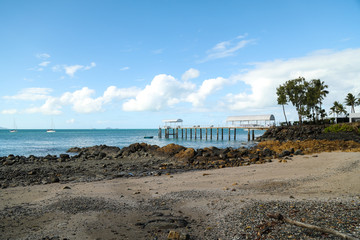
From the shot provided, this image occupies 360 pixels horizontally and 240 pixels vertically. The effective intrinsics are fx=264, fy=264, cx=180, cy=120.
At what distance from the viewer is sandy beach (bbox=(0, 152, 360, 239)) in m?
6.46

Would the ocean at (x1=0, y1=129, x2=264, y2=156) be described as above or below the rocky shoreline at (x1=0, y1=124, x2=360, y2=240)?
below

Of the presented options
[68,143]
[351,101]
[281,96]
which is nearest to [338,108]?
[351,101]

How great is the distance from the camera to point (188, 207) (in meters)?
8.58

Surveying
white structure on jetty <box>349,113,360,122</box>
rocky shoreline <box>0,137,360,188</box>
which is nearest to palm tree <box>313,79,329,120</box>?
white structure on jetty <box>349,113,360,122</box>

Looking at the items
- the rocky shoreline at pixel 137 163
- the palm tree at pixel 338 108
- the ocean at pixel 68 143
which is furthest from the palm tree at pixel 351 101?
the rocky shoreline at pixel 137 163

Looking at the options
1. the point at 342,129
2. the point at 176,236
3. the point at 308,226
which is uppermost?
the point at 342,129

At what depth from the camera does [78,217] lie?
25.9 ft

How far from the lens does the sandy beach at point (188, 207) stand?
6.46 metres

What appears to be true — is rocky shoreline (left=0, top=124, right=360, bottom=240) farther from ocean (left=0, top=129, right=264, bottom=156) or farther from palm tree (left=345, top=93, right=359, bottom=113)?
palm tree (left=345, top=93, right=359, bottom=113)

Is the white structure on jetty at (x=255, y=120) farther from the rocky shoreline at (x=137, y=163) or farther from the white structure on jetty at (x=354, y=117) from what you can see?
the rocky shoreline at (x=137, y=163)

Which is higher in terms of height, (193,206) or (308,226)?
(308,226)

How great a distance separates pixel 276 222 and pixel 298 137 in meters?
46.3

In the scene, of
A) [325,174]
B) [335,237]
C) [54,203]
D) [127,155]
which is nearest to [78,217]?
[54,203]

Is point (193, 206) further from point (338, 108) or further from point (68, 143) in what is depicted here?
point (338, 108)
